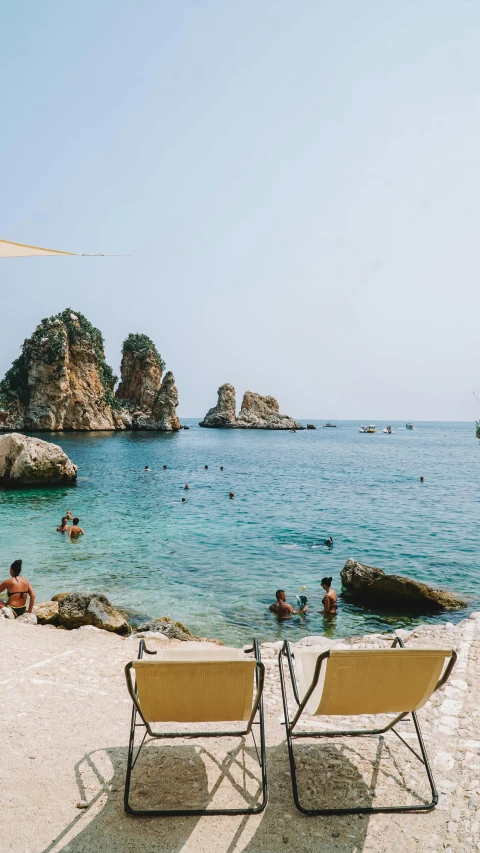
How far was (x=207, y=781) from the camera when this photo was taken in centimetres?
353

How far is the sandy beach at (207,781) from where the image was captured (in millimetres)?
2984

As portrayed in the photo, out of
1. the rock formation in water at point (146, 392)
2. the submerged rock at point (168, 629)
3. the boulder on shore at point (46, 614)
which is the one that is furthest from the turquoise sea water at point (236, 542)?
the rock formation in water at point (146, 392)

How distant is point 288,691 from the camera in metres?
5.18

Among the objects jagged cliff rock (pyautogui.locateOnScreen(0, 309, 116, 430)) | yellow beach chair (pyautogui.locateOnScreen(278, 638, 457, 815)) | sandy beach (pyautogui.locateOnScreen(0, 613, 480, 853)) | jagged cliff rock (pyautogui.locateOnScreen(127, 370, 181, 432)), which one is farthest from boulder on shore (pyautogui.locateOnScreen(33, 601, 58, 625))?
jagged cliff rock (pyautogui.locateOnScreen(127, 370, 181, 432))

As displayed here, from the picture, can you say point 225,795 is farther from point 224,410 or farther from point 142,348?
point 224,410

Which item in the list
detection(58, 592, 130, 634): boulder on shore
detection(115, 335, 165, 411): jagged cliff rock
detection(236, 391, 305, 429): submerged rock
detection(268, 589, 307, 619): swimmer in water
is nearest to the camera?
detection(58, 592, 130, 634): boulder on shore

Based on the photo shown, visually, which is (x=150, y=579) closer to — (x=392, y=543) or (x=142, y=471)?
(x=392, y=543)

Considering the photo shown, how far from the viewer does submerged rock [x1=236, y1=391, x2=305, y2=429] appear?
422ft

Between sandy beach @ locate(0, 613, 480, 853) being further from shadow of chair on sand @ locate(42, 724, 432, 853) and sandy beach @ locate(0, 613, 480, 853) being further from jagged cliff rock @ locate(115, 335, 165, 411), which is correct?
jagged cliff rock @ locate(115, 335, 165, 411)

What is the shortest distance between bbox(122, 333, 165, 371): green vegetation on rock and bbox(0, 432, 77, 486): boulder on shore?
75396mm

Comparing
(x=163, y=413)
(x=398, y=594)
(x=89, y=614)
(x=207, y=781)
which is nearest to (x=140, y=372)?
(x=163, y=413)

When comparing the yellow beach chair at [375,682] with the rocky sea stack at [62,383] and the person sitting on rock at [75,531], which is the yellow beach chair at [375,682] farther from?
the rocky sea stack at [62,383]

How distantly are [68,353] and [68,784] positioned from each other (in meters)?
83.4

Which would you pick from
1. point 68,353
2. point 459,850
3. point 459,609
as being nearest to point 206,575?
point 459,609
